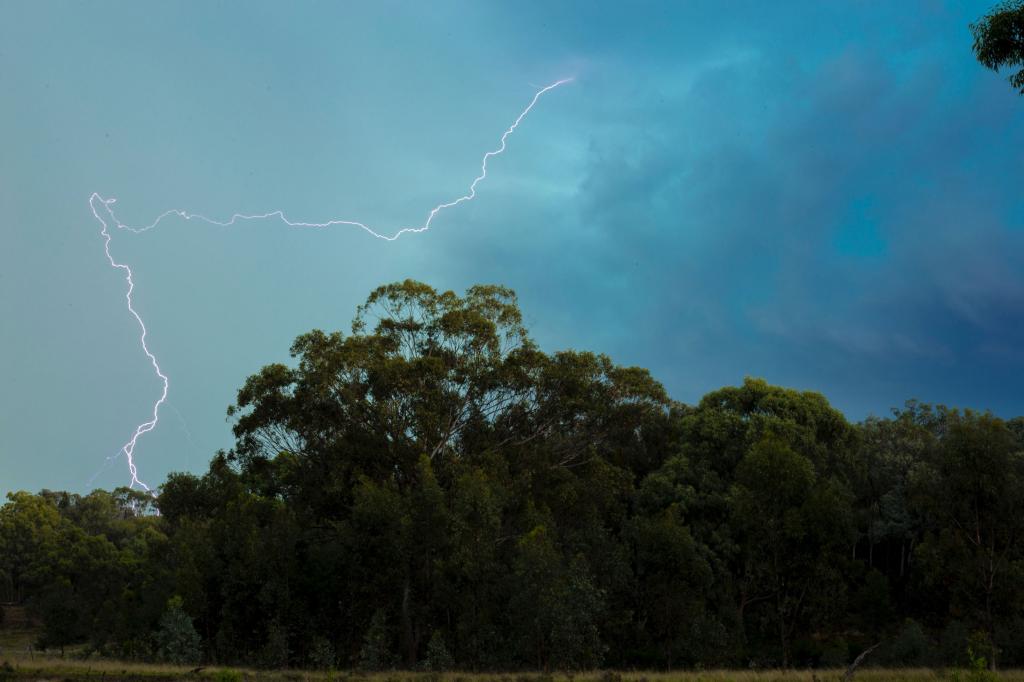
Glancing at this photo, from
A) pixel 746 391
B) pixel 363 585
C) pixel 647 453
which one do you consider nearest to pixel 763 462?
pixel 363 585

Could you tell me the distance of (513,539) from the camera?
33.6m

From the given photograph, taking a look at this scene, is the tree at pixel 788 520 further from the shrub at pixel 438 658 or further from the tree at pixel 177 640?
the tree at pixel 177 640

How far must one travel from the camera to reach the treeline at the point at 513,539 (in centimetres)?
2916

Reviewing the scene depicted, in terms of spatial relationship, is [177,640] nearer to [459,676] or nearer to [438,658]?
[438,658]

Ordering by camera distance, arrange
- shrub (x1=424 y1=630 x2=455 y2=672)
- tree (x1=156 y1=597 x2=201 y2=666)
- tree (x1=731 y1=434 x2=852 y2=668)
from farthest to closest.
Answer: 1. tree (x1=731 y1=434 x2=852 y2=668)
2. tree (x1=156 y1=597 x2=201 y2=666)
3. shrub (x1=424 y1=630 x2=455 y2=672)

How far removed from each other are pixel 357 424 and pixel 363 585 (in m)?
6.75

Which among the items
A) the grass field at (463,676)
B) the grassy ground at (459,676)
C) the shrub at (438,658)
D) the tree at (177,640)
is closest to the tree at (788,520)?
the grass field at (463,676)

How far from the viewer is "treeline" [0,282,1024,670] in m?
29.2

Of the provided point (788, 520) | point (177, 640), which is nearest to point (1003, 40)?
point (788, 520)

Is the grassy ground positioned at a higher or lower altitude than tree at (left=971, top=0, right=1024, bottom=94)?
lower

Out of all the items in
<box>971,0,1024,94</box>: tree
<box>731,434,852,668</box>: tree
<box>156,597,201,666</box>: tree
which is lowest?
<box>156,597,201,666</box>: tree

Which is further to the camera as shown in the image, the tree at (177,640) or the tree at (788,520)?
the tree at (788,520)

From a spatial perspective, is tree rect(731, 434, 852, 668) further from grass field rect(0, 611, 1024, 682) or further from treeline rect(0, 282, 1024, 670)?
grass field rect(0, 611, 1024, 682)

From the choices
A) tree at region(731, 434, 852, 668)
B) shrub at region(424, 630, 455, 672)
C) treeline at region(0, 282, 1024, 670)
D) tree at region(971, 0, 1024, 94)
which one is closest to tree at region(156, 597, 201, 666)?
treeline at region(0, 282, 1024, 670)
